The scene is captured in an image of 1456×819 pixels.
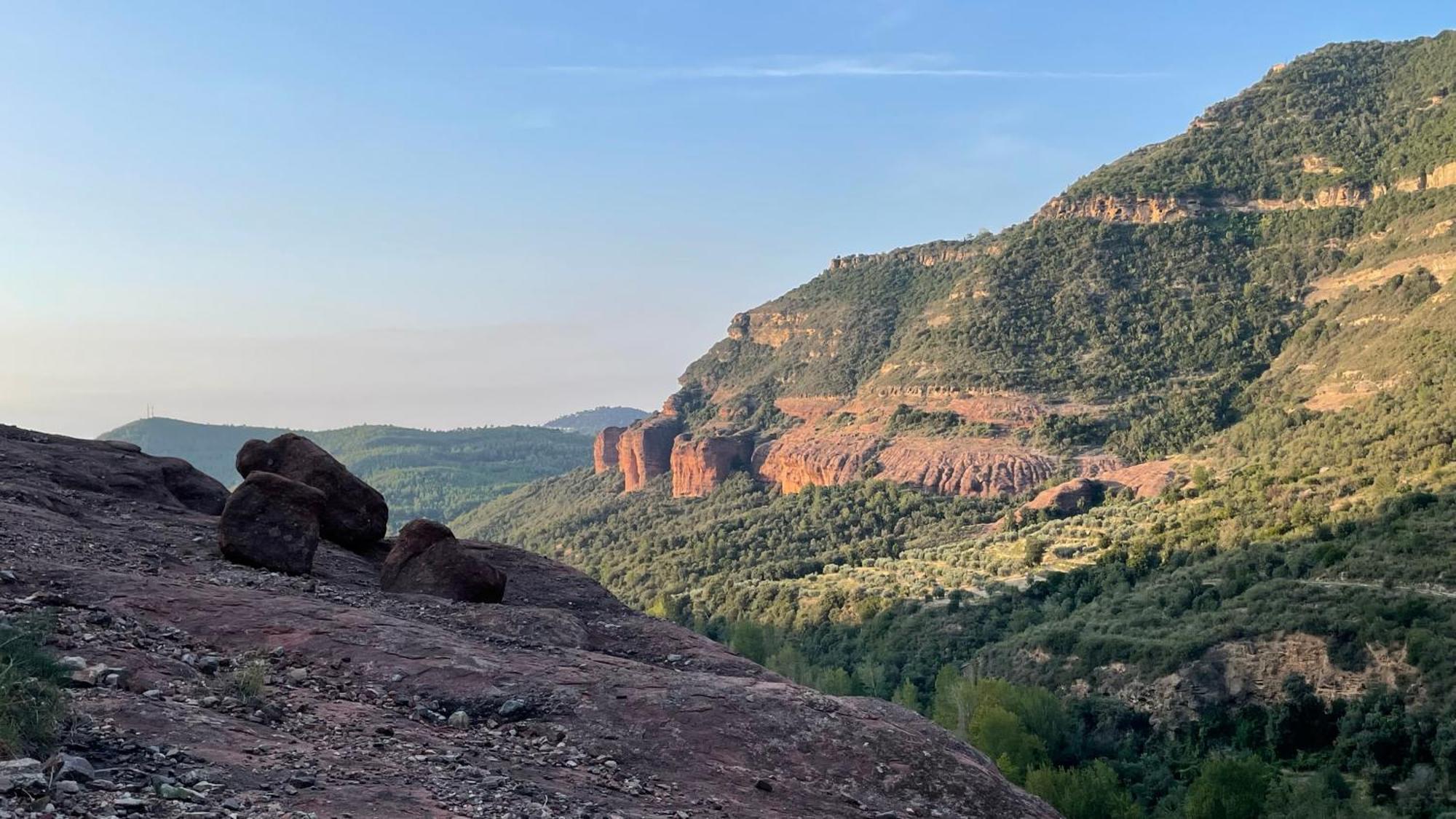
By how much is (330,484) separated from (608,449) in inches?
5011

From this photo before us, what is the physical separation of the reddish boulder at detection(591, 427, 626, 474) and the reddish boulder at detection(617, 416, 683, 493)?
10349 mm

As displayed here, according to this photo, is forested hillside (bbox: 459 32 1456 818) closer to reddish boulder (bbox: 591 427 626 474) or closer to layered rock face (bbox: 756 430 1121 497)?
layered rock face (bbox: 756 430 1121 497)

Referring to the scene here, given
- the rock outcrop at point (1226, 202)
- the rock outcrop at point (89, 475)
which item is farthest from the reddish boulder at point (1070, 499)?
the rock outcrop at point (89, 475)

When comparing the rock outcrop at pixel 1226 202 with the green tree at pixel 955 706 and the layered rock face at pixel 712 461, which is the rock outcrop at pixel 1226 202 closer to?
the layered rock face at pixel 712 461

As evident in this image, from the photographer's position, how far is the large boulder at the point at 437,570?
13773mm

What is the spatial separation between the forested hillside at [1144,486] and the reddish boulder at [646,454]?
12.0ft

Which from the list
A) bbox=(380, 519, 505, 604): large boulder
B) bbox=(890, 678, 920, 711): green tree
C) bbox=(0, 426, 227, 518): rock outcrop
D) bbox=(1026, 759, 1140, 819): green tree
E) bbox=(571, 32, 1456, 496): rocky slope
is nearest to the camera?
bbox=(380, 519, 505, 604): large boulder

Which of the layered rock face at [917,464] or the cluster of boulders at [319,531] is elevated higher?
the cluster of boulders at [319,531]

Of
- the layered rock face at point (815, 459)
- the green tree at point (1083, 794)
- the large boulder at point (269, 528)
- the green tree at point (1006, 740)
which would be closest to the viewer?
the large boulder at point (269, 528)

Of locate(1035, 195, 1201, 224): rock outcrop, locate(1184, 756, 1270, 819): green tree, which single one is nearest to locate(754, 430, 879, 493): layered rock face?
locate(1035, 195, 1201, 224): rock outcrop

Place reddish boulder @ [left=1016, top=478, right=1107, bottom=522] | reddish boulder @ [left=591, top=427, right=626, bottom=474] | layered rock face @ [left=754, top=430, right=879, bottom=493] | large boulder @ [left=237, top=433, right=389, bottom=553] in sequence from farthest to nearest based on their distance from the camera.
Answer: reddish boulder @ [left=591, top=427, right=626, bottom=474] < layered rock face @ [left=754, top=430, right=879, bottom=493] < reddish boulder @ [left=1016, top=478, right=1107, bottom=522] < large boulder @ [left=237, top=433, right=389, bottom=553]

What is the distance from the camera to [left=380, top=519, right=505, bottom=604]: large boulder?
1377cm

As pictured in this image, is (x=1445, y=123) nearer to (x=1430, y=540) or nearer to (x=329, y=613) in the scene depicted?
(x=1430, y=540)

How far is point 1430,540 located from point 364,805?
4620 cm
